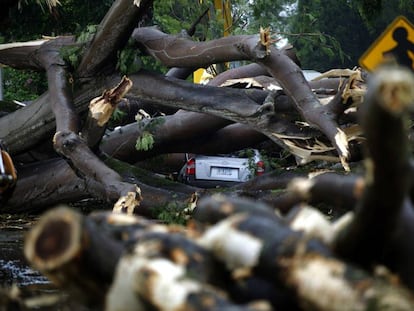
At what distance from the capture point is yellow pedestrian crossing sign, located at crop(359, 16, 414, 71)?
751cm

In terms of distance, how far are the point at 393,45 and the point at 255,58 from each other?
7.41 ft

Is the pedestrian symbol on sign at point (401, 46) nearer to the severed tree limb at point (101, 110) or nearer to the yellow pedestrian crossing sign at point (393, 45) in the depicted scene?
the yellow pedestrian crossing sign at point (393, 45)

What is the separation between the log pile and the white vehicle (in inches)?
379

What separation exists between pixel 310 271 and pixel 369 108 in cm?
62

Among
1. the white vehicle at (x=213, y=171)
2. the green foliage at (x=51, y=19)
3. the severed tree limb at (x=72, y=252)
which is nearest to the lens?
the severed tree limb at (x=72, y=252)

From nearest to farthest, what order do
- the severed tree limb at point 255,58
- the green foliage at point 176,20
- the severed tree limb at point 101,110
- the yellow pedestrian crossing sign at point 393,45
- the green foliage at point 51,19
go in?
the yellow pedestrian crossing sign at point 393,45, the severed tree limb at point 255,58, the severed tree limb at point 101,110, the green foliage at point 51,19, the green foliage at point 176,20

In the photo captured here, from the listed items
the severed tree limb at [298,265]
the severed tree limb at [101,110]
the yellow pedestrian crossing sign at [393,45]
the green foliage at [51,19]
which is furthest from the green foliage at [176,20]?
the severed tree limb at [298,265]

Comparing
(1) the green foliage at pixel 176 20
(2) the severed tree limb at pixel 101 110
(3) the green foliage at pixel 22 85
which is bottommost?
(3) the green foliage at pixel 22 85

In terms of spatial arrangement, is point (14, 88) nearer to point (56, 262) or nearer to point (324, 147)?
point (324, 147)

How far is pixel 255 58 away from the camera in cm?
955

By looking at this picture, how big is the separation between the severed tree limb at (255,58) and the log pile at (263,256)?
18.5ft

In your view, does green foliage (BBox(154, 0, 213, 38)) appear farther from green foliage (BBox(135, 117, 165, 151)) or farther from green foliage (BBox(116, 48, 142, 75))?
green foliage (BBox(116, 48, 142, 75))

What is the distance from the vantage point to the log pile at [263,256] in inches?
105

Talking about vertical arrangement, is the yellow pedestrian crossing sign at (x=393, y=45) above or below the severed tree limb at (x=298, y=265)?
below
